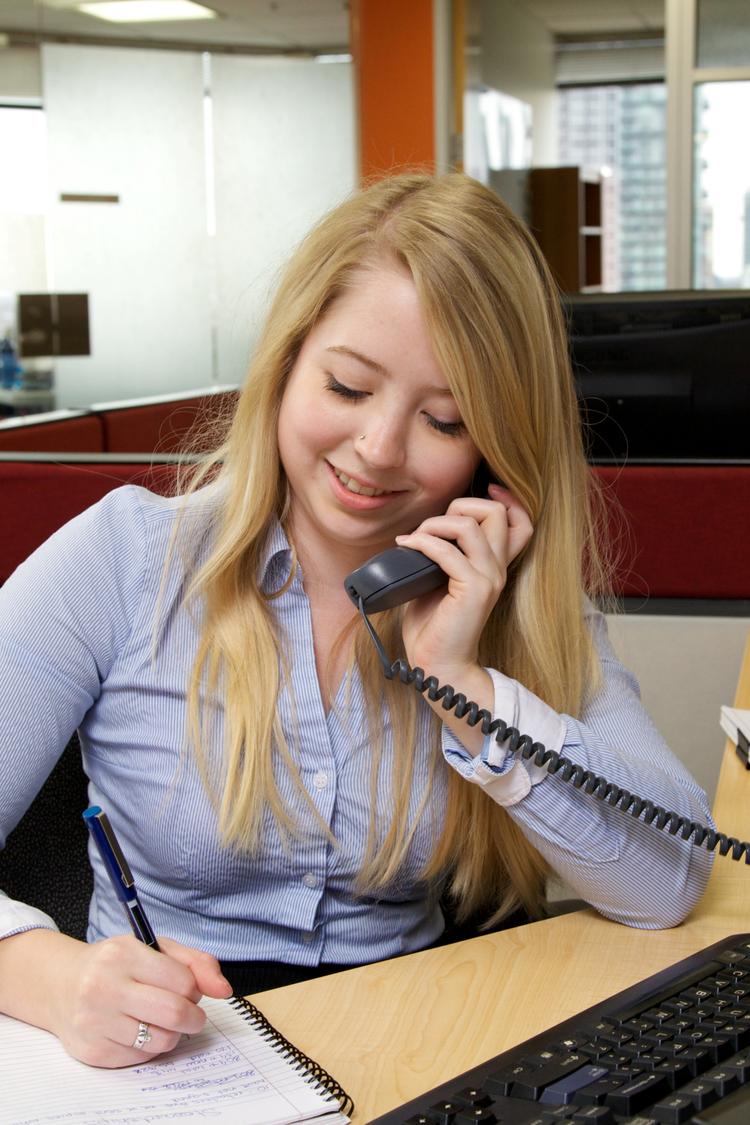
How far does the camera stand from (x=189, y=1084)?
792mm

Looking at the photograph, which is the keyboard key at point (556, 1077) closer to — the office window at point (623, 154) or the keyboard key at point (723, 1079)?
the keyboard key at point (723, 1079)

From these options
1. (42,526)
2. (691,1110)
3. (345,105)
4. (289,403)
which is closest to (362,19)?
(345,105)

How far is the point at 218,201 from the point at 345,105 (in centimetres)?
99

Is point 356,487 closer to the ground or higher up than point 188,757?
higher up

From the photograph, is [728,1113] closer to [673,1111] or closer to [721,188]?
[673,1111]

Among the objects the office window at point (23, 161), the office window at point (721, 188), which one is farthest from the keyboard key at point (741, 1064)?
the office window at point (23, 161)

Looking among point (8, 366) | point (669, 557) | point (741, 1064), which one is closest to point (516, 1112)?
point (741, 1064)

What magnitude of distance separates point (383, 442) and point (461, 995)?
18.7 inches

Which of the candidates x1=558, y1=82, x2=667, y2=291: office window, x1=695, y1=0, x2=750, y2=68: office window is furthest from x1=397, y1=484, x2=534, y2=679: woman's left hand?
x1=558, y1=82, x2=667, y2=291: office window

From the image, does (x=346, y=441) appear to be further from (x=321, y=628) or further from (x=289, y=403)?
(x=321, y=628)

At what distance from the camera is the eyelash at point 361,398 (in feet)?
3.95

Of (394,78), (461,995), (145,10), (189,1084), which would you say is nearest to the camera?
(189,1084)

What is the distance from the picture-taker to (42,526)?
86.5 inches

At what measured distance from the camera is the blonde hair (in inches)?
47.1
